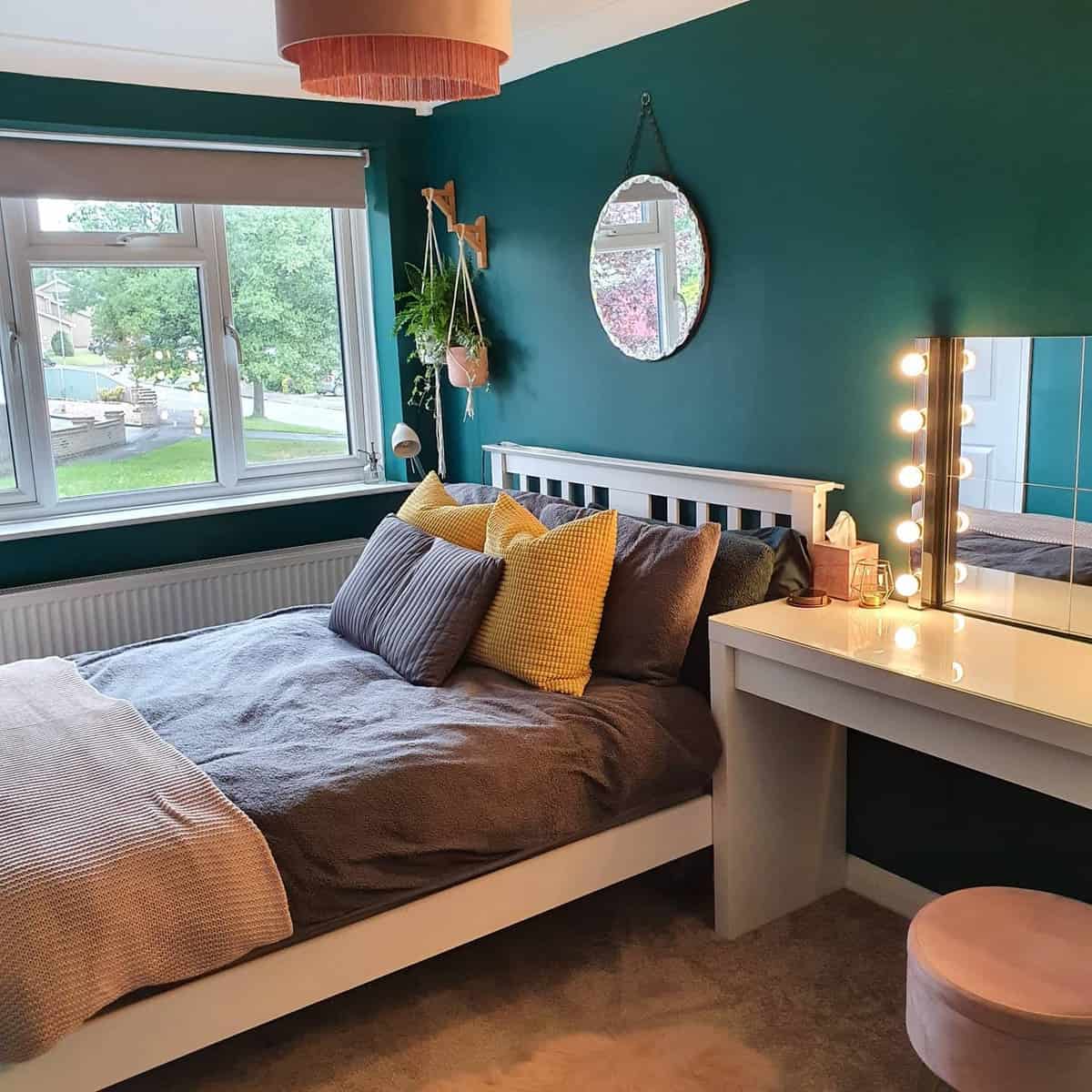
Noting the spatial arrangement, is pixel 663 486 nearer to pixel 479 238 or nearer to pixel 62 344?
pixel 479 238

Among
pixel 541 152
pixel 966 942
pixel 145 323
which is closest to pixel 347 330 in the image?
pixel 145 323

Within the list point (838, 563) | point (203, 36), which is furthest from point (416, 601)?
point (203, 36)

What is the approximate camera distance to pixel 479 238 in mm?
3982

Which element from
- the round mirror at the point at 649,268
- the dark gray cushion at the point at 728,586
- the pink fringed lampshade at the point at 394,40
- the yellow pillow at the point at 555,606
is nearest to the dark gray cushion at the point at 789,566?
the dark gray cushion at the point at 728,586

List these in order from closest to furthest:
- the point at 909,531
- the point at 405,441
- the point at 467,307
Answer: the point at 909,531, the point at 467,307, the point at 405,441

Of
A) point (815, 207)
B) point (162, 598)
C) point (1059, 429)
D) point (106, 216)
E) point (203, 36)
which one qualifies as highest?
point (203, 36)

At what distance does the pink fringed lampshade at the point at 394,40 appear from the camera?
67.8 inches

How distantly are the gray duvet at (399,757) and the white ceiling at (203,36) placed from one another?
5.80ft

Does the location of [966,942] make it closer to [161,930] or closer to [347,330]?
[161,930]

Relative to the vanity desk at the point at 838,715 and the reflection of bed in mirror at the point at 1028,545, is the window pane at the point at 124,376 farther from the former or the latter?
the reflection of bed in mirror at the point at 1028,545

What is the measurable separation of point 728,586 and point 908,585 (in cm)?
42

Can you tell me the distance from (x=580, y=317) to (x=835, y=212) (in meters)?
1.06

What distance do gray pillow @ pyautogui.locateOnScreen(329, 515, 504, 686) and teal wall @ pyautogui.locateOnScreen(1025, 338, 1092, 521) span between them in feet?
4.13

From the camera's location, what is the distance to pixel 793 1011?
243 cm
